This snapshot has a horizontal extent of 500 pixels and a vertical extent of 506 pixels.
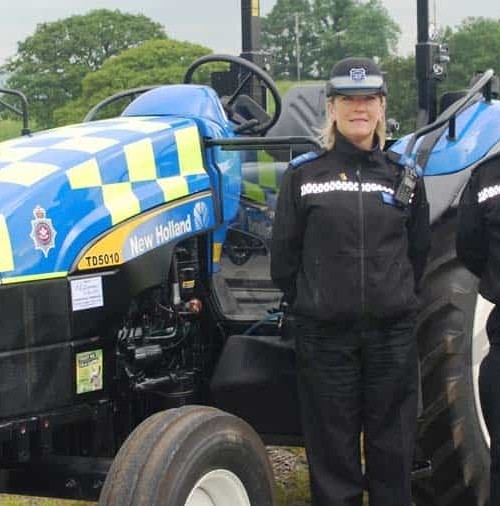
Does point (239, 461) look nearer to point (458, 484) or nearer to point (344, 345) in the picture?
point (344, 345)

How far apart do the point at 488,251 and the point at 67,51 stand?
54006 millimetres

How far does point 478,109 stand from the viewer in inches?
158

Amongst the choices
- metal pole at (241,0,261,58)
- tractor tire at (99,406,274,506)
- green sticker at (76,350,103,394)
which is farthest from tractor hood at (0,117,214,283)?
metal pole at (241,0,261,58)

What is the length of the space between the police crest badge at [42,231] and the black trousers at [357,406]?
0.81 meters

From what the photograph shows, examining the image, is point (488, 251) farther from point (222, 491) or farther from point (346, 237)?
point (222, 491)

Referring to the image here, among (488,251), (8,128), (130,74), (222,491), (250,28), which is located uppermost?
(250,28)

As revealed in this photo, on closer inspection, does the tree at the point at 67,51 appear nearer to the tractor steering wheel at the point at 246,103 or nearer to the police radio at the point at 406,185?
the tractor steering wheel at the point at 246,103

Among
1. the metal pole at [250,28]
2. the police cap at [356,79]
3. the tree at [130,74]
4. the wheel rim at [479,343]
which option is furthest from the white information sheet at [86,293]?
the tree at [130,74]

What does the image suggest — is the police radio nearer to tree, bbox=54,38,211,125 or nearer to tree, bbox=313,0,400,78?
tree, bbox=313,0,400,78

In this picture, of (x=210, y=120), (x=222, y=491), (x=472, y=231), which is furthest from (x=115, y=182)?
(x=472, y=231)

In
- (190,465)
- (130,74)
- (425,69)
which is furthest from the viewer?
(130,74)

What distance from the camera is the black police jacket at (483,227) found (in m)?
3.04

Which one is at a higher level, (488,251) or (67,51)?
(67,51)

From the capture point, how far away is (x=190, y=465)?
118 inches
